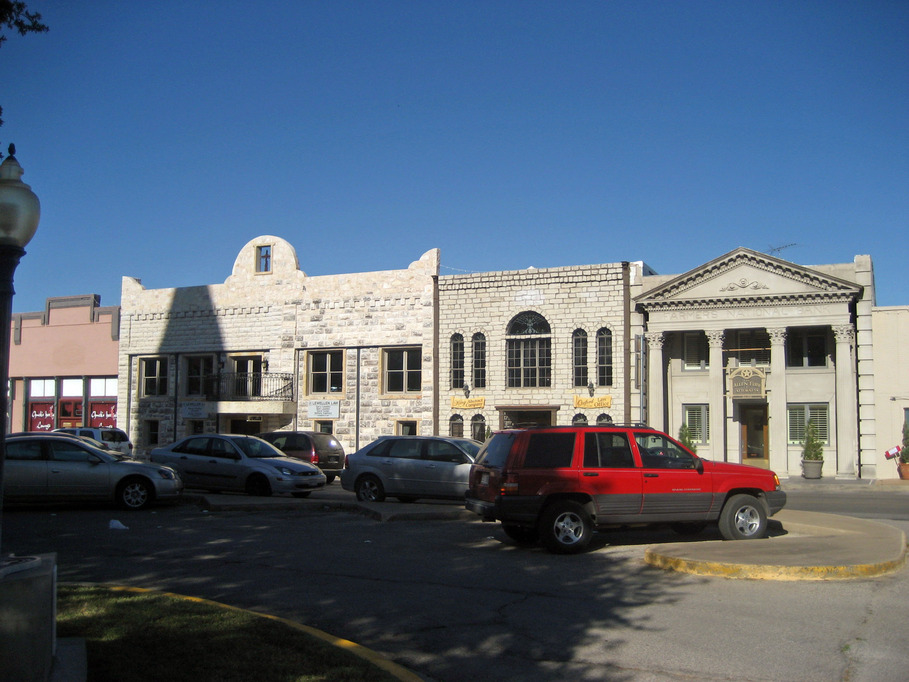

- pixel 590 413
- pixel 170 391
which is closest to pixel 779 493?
pixel 590 413

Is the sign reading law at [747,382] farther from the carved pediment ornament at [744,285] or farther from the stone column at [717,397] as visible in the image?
the carved pediment ornament at [744,285]

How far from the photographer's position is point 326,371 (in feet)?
116

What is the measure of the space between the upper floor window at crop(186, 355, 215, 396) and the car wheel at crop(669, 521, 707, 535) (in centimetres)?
2815

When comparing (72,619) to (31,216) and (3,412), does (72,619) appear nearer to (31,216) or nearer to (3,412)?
(3,412)

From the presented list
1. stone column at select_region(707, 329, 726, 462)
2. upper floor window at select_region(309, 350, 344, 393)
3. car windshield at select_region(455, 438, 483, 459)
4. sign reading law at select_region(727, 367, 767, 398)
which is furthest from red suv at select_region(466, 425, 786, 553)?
upper floor window at select_region(309, 350, 344, 393)

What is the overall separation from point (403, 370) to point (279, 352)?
5.71 m

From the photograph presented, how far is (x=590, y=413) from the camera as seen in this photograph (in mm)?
31359

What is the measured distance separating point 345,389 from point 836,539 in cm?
2516

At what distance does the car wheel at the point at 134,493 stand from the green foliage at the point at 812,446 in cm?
2232

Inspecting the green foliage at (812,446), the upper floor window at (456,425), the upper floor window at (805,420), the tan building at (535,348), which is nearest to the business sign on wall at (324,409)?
the tan building at (535,348)

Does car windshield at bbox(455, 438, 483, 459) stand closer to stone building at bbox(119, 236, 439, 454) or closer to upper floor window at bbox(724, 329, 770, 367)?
stone building at bbox(119, 236, 439, 454)

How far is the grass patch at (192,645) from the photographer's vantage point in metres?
5.73

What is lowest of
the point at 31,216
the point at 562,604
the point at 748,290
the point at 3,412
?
the point at 562,604

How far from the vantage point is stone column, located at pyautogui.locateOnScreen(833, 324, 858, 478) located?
2936 cm
